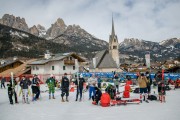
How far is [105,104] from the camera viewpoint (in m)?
15.3

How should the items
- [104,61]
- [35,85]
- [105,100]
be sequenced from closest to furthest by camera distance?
[105,100] < [35,85] < [104,61]

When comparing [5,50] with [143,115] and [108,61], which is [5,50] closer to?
[108,61]

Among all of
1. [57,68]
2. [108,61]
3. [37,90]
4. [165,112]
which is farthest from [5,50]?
[165,112]

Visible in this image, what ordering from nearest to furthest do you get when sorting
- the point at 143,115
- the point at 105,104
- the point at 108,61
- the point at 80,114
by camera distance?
1. the point at 143,115
2. the point at 80,114
3. the point at 105,104
4. the point at 108,61

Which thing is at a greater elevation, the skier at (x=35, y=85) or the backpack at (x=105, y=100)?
the skier at (x=35, y=85)

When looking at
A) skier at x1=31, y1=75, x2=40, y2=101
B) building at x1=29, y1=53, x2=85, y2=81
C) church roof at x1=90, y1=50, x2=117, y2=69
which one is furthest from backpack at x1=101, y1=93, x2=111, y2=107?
church roof at x1=90, y1=50, x2=117, y2=69

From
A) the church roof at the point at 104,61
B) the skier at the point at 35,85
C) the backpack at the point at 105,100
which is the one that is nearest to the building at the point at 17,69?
the church roof at the point at 104,61

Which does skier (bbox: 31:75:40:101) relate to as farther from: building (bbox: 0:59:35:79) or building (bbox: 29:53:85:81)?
building (bbox: 0:59:35:79)

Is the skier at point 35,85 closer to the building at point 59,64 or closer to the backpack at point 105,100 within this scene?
the backpack at point 105,100

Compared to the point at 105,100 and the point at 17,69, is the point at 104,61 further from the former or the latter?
the point at 105,100

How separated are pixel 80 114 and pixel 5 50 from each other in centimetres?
15169

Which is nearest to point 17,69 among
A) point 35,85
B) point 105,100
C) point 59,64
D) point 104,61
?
point 59,64

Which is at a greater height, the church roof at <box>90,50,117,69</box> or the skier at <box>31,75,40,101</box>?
the church roof at <box>90,50,117,69</box>

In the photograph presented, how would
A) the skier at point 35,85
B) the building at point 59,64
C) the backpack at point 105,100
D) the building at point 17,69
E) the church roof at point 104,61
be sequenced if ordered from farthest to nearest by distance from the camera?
1. the church roof at point 104,61
2. the building at point 17,69
3. the building at point 59,64
4. the skier at point 35,85
5. the backpack at point 105,100
